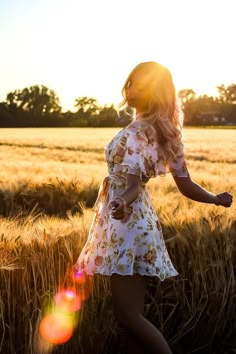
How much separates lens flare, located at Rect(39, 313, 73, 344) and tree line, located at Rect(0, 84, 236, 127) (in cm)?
5300

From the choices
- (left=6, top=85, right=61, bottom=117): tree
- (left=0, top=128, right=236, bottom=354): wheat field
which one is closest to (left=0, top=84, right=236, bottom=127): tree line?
(left=6, top=85, right=61, bottom=117): tree

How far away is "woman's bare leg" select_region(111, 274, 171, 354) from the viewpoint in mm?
2365

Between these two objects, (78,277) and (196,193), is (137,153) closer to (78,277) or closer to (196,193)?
(196,193)

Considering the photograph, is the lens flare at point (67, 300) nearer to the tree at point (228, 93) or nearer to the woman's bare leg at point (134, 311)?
the woman's bare leg at point (134, 311)

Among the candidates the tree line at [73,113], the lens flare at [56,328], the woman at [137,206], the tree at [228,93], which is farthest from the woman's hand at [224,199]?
the tree at [228,93]

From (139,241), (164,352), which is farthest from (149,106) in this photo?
(164,352)

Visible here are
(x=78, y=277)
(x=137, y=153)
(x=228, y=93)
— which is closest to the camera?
(x=137, y=153)

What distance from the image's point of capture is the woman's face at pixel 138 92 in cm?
252

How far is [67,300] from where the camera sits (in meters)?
2.66

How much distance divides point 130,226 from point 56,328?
0.57 meters

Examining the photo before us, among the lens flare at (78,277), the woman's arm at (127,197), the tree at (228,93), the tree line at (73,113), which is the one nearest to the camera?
the woman's arm at (127,197)

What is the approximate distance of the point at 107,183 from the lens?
8.50 ft

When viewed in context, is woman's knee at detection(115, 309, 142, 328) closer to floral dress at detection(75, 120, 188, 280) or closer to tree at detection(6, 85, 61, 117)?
floral dress at detection(75, 120, 188, 280)

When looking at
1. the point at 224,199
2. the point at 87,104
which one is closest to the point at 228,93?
the point at 87,104
